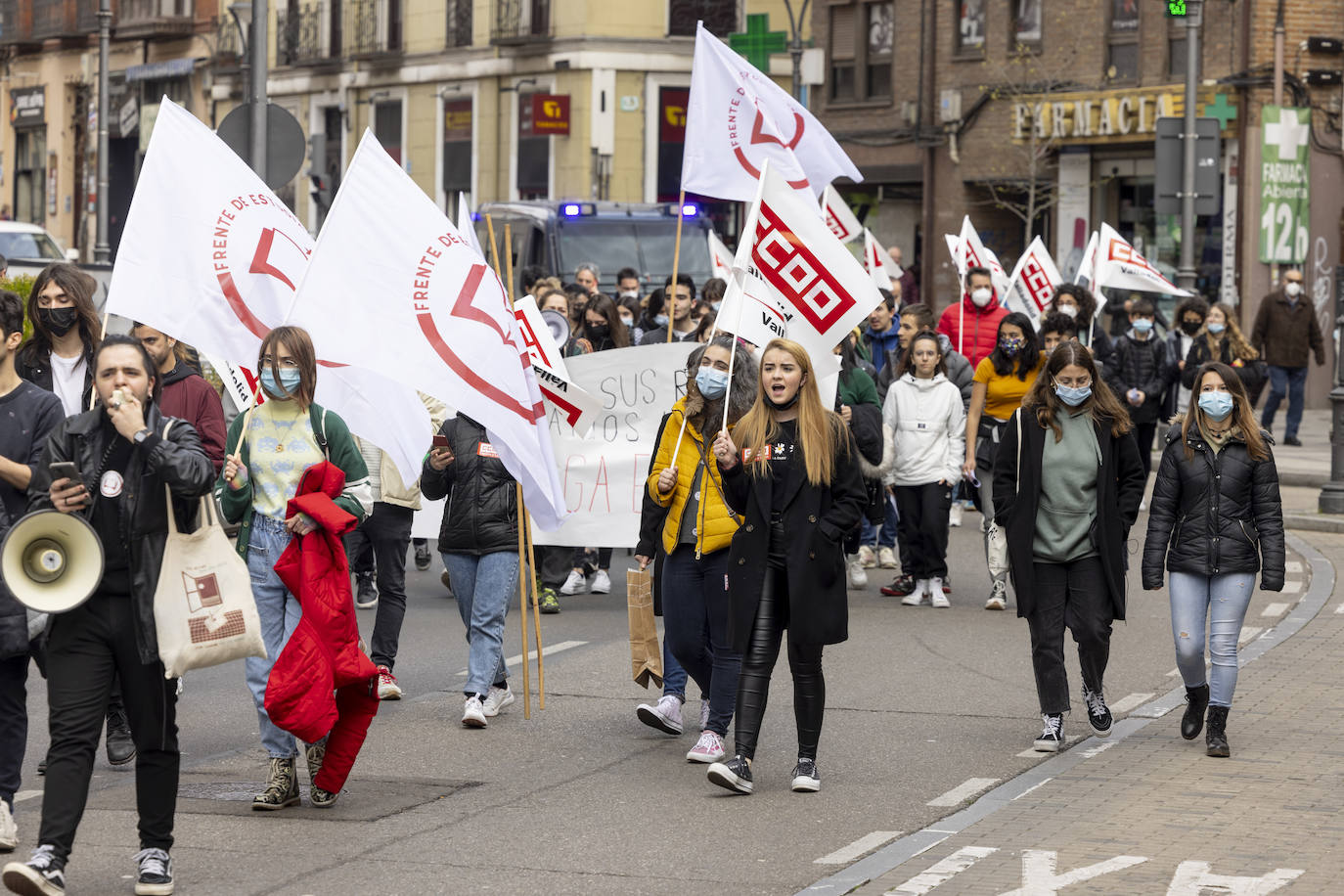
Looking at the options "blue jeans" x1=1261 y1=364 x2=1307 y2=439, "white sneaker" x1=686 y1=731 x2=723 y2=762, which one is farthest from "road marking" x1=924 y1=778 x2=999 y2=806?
"blue jeans" x1=1261 y1=364 x2=1307 y2=439

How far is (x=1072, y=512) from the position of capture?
9.01 meters

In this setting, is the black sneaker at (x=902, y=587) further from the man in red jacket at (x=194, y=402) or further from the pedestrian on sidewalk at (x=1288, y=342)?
the pedestrian on sidewalk at (x=1288, y=342)

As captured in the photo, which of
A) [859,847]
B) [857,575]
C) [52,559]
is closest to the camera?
[52,559]

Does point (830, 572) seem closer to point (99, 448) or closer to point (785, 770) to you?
point (785, 770)

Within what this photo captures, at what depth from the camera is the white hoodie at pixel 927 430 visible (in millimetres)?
13109

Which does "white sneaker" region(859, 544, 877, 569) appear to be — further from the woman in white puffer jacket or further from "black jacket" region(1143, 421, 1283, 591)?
"black jacket" region(1143, 421, 1283, 591)

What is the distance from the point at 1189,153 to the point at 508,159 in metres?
24.5

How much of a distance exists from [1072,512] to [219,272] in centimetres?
376

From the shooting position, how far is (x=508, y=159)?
151ft

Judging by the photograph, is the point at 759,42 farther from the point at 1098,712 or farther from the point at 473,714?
the point at 1098,712

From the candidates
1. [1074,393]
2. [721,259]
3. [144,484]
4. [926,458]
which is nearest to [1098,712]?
[1074,393]

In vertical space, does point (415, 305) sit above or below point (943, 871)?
above

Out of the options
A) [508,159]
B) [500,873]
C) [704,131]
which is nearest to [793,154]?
[704,131]

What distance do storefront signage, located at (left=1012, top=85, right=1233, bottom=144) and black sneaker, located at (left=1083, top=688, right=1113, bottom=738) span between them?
2302cm
